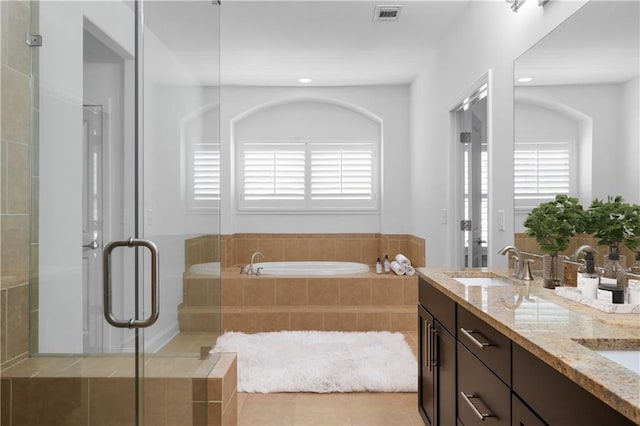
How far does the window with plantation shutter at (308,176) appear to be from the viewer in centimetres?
575

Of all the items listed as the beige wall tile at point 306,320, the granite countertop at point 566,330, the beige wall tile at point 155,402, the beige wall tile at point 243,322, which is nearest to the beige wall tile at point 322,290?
the beige wall tile at point 306,320

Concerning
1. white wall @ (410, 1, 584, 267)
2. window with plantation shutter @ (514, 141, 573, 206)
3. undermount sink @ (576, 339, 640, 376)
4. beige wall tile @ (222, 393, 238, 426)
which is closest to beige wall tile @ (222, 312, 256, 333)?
white wall @ (410, 1, 584, 267)

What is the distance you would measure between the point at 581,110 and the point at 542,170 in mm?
368

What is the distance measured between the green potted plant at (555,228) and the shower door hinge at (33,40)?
78.7 inches

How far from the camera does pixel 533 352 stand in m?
1.13

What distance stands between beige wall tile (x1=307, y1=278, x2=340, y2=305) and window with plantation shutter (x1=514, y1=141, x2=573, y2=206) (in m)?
2.38

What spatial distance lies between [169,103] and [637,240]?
1668 mm

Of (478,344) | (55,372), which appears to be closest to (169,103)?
(55,372)

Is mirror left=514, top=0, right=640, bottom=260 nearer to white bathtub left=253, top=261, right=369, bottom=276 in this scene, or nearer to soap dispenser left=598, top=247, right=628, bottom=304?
soap dispenser left=598, top=247, right=628, bottom=304

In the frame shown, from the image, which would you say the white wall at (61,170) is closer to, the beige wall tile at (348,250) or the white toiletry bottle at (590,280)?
the white toiletry bottle at (590,280)

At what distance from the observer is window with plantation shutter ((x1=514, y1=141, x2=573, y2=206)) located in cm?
208

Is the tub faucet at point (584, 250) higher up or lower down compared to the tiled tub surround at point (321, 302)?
higher up

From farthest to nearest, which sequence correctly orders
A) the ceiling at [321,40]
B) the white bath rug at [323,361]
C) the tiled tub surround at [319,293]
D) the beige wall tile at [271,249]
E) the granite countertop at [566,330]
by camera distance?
the beige wall tile at [271,249] < the tiled tub surround at [319,293] < the ceiling at [321,40] < the white bath rug at [323,361] < the granite countertop at [566,330]

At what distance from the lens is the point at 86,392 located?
4.93 ft
